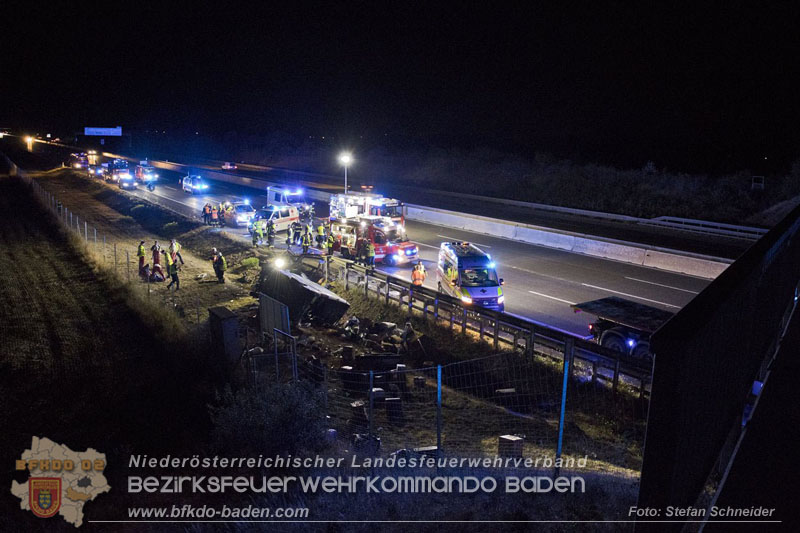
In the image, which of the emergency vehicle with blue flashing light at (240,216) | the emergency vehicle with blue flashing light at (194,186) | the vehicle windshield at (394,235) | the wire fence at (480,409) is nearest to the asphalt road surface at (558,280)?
the emergency vehicle with blue flashing light at (240,216)

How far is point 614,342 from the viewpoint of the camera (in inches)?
497

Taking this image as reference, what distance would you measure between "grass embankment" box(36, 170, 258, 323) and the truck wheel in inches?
426

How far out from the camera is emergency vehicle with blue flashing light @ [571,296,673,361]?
11996 mm

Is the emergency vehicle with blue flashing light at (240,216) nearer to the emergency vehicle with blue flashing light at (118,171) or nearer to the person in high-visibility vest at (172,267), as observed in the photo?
the person in high-visibility vest at (172,267)

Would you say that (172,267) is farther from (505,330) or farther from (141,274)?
(505,330)

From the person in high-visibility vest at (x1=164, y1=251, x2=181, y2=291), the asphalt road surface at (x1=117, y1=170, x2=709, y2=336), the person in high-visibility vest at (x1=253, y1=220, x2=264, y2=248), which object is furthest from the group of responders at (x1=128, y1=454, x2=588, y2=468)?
the person in high-visibility vest at (x1=253, y1=220, x2=264, y2=248)

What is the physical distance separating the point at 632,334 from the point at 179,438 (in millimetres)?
9419

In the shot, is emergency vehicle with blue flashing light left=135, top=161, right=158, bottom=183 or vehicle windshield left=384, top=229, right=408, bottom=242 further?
emergency vehicle with blue flashing light left=135, top=161, right=158, bottom=183

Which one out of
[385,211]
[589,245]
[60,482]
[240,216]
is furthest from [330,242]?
[60,482]

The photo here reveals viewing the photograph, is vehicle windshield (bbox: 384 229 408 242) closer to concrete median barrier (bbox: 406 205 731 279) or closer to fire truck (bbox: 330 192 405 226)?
fire truck (bbox: 330 192 405 226)

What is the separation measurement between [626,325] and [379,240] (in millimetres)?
13484

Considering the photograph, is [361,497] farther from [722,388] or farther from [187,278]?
[187,278]

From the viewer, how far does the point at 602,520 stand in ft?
16.3

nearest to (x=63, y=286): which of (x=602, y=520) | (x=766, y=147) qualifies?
(x=602, y=520)
